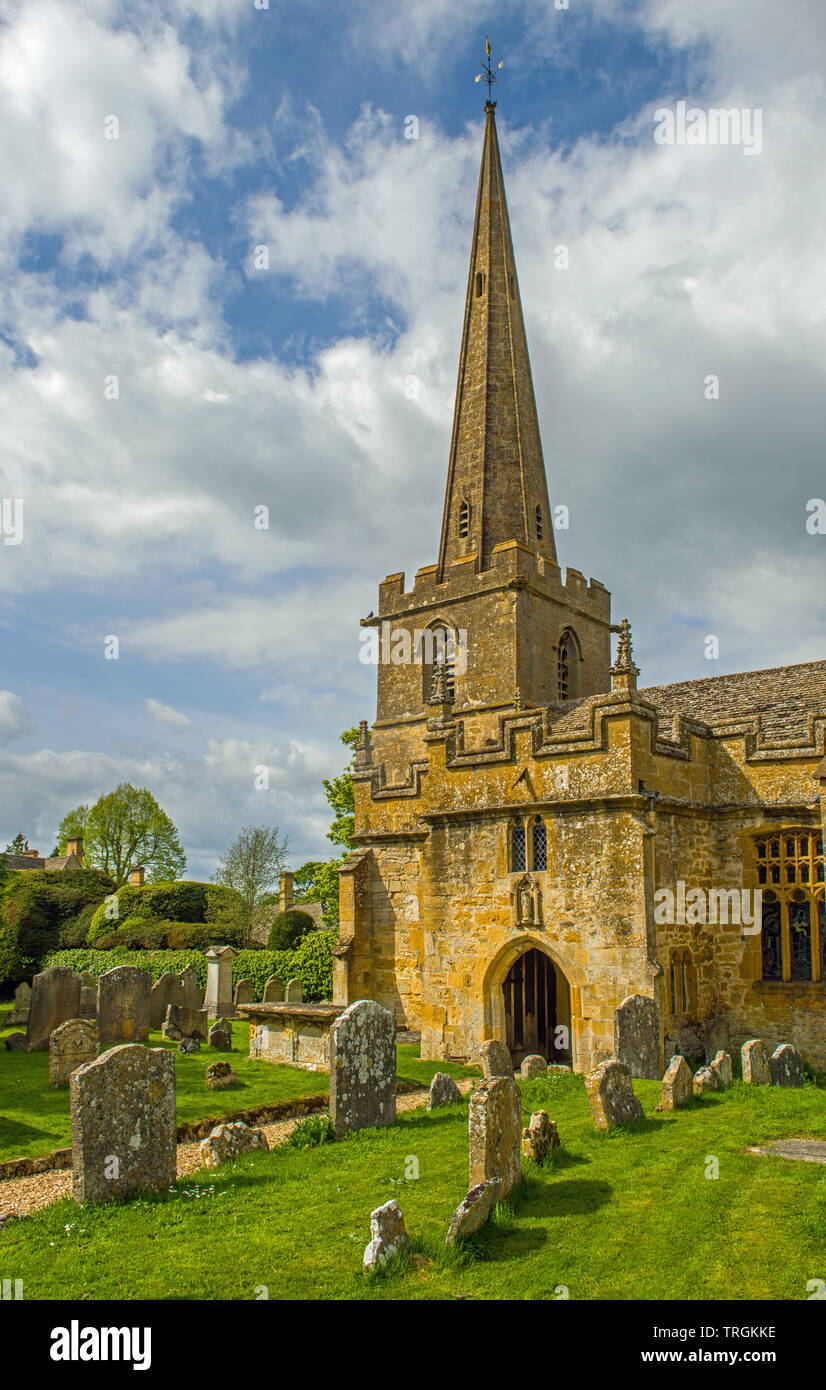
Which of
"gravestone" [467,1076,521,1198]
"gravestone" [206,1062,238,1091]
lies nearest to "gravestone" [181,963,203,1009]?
"gravestone" [206,1062,238,1091]

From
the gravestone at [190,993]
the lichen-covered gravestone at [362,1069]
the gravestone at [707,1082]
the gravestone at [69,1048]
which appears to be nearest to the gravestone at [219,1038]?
the gravestone at [190,993]

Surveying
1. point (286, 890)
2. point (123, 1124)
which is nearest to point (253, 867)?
point (286, 890)

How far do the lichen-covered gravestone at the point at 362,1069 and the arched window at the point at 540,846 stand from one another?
17.6 feet

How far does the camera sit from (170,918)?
33750 mm

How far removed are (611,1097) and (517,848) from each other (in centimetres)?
671

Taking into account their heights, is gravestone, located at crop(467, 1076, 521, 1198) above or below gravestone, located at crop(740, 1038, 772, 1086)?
above

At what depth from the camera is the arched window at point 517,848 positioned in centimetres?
1612

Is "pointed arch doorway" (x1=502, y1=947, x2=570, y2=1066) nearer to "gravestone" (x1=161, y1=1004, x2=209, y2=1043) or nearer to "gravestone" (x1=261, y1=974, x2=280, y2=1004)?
"gravestone" (x1=161, y1=1004, x2=209, y2=1043)

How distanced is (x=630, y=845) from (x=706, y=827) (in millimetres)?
2674

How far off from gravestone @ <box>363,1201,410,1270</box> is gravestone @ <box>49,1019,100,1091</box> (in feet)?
30.0

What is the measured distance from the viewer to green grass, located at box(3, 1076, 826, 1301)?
5.96 meters

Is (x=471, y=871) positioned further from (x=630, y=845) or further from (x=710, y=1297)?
(x=710, y=1297)
